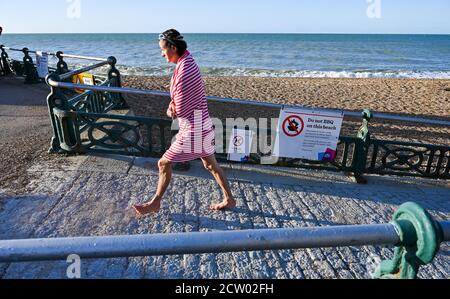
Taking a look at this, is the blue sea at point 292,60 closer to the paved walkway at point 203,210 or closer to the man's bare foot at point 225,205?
the paved walkway at point 203,210

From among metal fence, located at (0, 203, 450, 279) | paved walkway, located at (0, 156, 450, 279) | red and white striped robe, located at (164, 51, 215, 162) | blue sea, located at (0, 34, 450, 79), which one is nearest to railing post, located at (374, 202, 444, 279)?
metal fence, located at (0, 203, 450, 279)

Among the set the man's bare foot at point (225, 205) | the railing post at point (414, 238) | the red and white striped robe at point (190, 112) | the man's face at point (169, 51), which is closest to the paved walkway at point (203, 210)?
the man's bare foot at point (225, 205)

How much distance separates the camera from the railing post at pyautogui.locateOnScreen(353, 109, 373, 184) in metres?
4.96

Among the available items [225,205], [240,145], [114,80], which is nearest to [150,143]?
[240,145]

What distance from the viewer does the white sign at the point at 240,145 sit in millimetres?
4938

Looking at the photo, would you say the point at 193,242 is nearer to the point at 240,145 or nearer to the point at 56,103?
the point at 240,145

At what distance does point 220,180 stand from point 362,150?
2394 millimetres

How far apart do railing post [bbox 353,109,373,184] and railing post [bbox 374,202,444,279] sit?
4027mm

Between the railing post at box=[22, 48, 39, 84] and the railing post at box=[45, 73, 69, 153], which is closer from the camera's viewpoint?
the railing post at box=[45, 73, 69, 153]

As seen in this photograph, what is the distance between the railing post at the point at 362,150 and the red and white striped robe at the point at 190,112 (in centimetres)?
245

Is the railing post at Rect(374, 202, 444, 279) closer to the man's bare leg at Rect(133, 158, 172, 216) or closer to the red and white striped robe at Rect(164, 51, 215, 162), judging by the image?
the red and white striped robe at Rect(164, 51, 215, 162)
